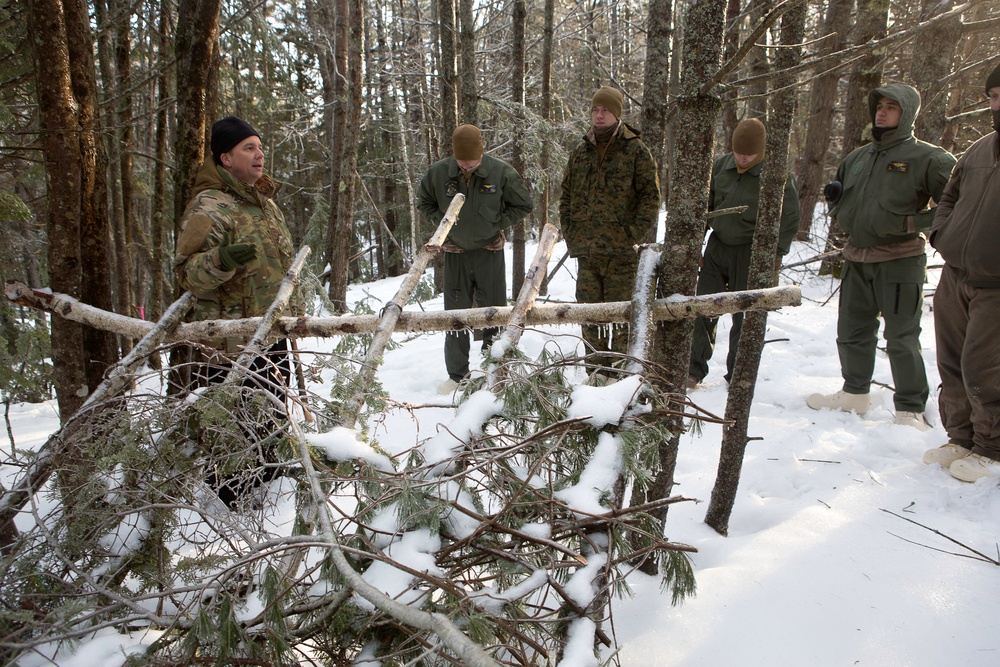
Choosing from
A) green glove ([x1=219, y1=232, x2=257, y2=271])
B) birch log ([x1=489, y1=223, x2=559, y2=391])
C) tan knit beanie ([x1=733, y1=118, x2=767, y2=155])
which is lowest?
birch log ([x1=489, y1=223, x2=559, y2=391])

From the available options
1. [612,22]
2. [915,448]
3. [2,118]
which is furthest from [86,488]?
[612,22]

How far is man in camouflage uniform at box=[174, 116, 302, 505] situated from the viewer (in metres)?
3.12

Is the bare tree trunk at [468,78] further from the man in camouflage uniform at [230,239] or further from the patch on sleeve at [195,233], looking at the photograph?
the patch on sleeve at [195,233]

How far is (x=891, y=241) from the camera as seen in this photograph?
4121 mm

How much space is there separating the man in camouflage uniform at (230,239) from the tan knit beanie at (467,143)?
1981mm

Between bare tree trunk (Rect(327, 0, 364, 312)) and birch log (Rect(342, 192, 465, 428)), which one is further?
bare tree trunk (Rect(327, 0, 364, 312))

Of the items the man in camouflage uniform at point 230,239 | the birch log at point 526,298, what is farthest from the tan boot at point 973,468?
the man in camouflage uniform at point 230,239

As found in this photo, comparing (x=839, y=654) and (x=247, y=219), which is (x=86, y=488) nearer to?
(x=247, y=219)

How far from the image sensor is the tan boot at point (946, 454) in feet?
11.7

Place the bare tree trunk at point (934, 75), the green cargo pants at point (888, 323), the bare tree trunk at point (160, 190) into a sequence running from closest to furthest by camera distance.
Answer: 1. the green cargo pants at point (888, 323)
2. the bare tree trunk at point (934, 75)
3. the bare tree trunk at point (160, 190)

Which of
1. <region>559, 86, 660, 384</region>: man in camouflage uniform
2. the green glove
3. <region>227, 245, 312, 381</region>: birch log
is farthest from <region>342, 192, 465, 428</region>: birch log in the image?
<region>559, 86, 660, 384</region>: man in camouflage uniform

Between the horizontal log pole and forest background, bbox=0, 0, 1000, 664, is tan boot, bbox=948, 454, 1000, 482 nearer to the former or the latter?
forest background, bbox=0, 0, 1000, 664

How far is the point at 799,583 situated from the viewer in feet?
8.20

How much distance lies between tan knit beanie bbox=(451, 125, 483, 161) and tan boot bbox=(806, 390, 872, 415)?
3.64m
